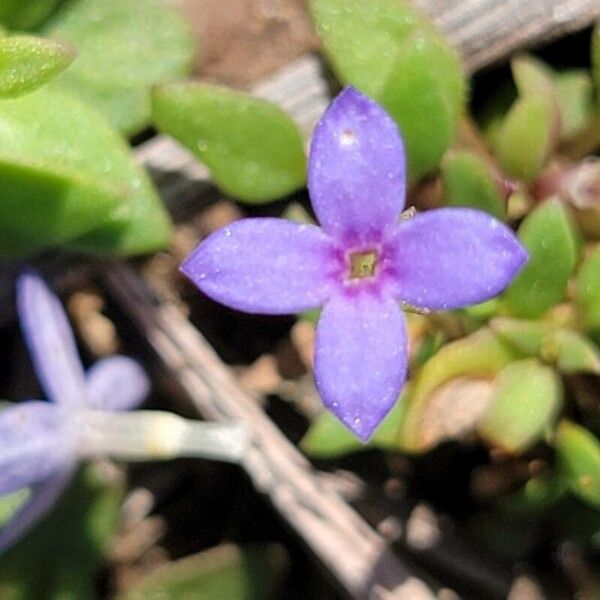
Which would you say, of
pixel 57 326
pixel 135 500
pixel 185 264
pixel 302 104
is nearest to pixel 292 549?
pixel 135 500

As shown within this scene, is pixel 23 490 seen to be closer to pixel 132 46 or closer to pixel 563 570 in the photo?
pixel 132 46

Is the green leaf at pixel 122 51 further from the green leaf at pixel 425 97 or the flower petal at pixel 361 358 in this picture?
the flower petal at pixel 361 358

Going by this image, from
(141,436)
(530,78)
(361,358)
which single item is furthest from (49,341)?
(530,78)

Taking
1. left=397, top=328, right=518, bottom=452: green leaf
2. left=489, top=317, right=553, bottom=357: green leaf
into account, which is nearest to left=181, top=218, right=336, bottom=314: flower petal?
left=397, top=328, right=518, bottom=452: green leaf

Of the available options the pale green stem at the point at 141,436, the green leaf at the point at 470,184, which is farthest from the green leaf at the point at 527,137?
the pale green stem at the point at 141,436

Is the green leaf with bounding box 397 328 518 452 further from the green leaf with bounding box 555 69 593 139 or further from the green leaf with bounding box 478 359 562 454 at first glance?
the green leaf with bounding box 555 69 593 139

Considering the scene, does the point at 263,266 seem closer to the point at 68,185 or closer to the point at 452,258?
the point at 452,258

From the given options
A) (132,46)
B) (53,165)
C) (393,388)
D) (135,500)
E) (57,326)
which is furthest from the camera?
(135,500)
